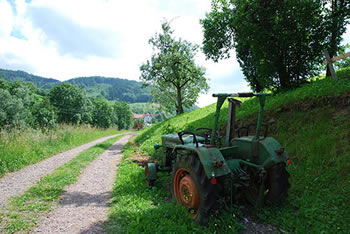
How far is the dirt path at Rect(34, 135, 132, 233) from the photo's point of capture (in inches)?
138

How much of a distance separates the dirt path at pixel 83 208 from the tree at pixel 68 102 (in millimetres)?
44693

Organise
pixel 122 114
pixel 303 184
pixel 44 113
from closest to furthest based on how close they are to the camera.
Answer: pixel 303 184, pixel 44 113, pixel 122 114

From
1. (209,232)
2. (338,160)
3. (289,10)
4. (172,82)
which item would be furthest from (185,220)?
(172,82)

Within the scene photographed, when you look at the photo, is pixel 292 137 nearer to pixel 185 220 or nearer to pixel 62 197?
pixel 185 220

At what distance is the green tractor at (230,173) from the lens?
10.4 ft

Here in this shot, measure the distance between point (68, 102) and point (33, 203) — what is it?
160ft

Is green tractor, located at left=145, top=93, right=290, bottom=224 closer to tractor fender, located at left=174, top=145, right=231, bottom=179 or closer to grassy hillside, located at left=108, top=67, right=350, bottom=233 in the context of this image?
tractor fender, located at left=174, top=145, right=231, bottom=179

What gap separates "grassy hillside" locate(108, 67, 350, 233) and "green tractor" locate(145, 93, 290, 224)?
0.92 ft

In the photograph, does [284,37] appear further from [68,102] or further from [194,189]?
[68,102]

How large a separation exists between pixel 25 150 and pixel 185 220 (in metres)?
8.66

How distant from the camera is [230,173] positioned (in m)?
3.24

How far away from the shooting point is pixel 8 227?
11.2 feet

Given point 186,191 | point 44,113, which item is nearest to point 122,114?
point 44,113

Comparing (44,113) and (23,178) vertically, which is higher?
(44,113)
